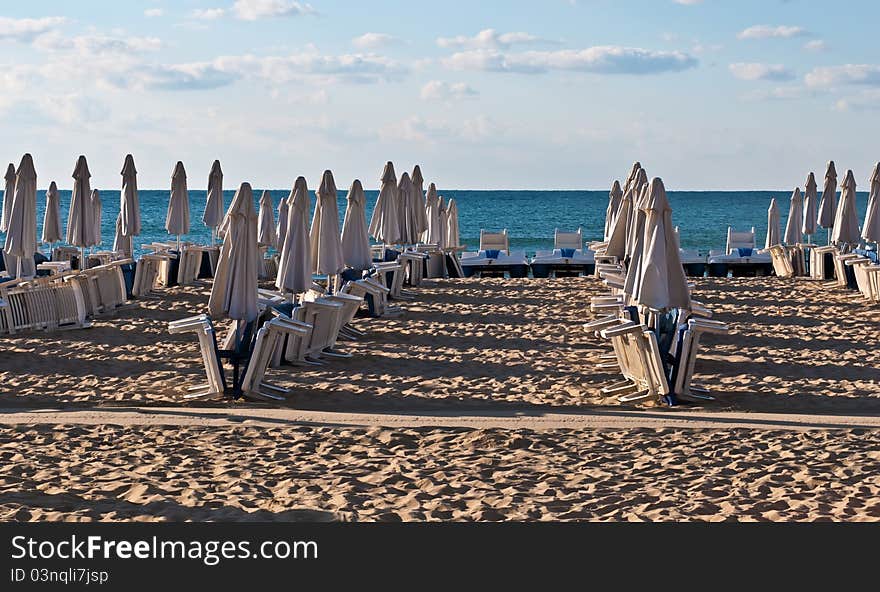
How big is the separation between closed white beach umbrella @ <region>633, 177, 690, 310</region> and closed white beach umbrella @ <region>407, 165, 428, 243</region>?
394 inches

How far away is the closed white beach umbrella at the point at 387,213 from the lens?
18.3 m

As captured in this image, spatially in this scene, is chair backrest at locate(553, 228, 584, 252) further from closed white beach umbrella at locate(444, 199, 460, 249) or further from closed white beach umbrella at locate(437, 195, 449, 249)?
closed white beach umbrella at locate(437, 195, 449, 249)

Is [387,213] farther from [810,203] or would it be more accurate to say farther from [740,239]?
[740,239]

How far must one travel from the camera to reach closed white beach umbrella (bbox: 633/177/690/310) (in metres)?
8.87

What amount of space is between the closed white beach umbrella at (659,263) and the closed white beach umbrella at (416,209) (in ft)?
32.8

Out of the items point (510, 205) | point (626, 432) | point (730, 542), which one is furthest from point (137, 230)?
point (510, 205)

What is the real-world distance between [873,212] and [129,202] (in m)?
11.9

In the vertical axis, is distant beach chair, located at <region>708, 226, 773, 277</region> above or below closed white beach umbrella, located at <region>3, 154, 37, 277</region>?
below

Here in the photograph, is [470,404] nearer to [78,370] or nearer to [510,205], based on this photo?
[78,370]

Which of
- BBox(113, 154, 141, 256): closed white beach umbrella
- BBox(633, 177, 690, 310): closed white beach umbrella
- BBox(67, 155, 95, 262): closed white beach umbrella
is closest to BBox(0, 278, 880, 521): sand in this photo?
BBox(633, 177, 690, 310): closed white beach umbrella

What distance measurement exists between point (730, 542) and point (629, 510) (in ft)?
2.68

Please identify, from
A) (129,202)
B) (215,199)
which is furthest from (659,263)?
(215,199)

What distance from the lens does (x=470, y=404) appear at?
8.52m

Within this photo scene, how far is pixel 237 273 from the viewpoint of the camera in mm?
8898
